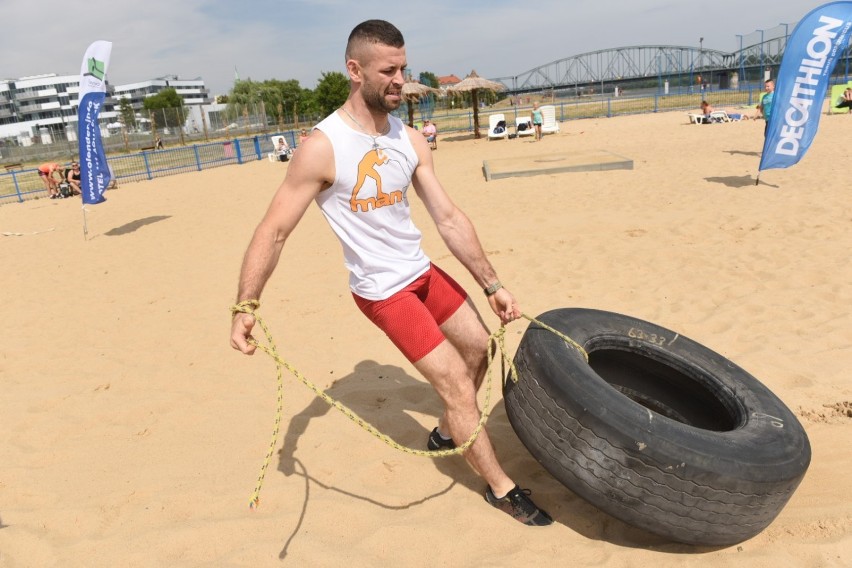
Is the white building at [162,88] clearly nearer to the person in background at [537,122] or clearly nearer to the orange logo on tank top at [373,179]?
the person in background at [537,122]

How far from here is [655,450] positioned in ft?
6.48

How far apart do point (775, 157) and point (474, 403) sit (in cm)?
834

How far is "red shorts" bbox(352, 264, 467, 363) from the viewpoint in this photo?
2.41 m

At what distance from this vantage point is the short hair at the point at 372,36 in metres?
2.31

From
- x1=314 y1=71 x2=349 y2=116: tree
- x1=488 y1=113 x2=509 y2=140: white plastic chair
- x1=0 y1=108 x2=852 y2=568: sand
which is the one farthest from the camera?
x1=314 y1=71 x2=349 y2=116: tree

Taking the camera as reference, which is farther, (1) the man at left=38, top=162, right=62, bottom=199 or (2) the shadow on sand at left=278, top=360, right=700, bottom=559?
(1) the man at left=38, top=162, right=62, bottom=199

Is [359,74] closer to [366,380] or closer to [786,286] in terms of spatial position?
[366,380]

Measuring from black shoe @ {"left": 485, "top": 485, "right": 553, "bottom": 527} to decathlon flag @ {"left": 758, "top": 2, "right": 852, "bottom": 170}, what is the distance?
819 cm

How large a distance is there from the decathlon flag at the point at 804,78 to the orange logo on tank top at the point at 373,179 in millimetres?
8008

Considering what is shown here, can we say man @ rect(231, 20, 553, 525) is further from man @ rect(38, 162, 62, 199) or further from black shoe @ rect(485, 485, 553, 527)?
man @ rect(38, 162, 62, 199)

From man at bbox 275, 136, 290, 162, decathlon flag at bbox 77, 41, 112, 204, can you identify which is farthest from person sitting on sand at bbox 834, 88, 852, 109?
decathlon flag at bbox 77, 41, 112, 204

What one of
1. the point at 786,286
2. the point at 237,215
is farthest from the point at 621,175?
the point at 237,215

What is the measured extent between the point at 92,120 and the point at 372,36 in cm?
993

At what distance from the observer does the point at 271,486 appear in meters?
2.84
